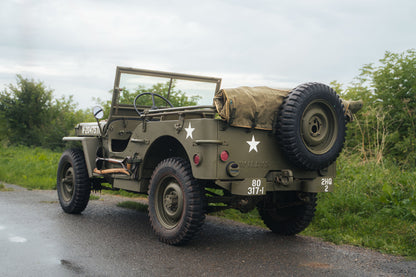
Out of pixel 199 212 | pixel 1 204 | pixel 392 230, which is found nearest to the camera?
pixel 199 212

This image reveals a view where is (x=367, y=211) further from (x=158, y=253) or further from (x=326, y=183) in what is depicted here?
(x=158, y=253)

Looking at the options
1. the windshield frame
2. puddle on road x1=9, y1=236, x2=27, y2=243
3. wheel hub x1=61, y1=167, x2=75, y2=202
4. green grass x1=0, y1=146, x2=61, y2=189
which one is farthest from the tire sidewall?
green grass x1=0, y1=146, x2=61, y2=189

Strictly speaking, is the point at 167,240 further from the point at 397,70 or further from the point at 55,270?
the point at 397,70

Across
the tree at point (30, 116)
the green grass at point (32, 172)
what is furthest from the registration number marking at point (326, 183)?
the tree at point (30, 116)

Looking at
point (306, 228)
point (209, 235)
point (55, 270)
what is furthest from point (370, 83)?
point (55, 270)

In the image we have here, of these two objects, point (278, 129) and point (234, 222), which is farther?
point (234, 222)

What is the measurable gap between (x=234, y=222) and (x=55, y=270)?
3.07 meters

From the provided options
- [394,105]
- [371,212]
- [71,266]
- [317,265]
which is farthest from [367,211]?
[394,105]

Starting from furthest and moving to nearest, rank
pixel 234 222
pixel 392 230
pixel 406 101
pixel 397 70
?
pixel 397 70 → pixel 406 101 → pixel 234 222 → pixel 392 230

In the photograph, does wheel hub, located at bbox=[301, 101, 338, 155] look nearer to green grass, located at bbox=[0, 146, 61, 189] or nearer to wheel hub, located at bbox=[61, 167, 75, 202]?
wheel hub, located at bbox=[61, 167, 75, 202]

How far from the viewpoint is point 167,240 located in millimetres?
5258

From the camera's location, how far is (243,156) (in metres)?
5.01

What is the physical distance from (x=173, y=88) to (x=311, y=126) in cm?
277

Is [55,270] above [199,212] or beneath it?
beneath
